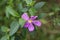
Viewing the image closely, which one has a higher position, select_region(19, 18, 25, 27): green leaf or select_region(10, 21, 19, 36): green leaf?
select_region(19, 18, 25, 27): green leaf

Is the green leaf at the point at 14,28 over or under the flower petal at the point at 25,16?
under

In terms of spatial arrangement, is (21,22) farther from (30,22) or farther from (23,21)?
(30,22)

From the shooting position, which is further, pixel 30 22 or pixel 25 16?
pixel 30 22

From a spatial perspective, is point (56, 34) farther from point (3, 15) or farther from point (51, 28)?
point (3, 15)

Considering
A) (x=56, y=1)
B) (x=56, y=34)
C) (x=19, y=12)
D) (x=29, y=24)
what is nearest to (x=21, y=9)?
(x=19, y=12)

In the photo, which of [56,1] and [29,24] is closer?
[29,24]

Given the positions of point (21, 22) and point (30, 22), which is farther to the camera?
point (30, 22)

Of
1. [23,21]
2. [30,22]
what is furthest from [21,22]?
[30,22]

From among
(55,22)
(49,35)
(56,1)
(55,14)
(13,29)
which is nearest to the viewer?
(13,29)
